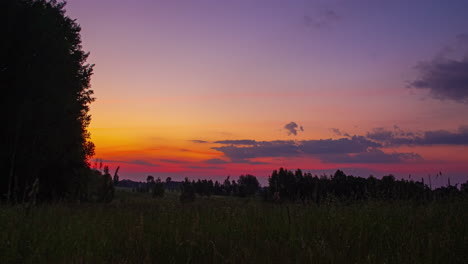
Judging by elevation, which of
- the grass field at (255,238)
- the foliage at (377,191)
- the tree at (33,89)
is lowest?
the grass field at (255,238)

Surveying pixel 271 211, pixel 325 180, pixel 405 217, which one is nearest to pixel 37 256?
pixel 271 211

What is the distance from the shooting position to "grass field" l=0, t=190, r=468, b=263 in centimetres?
436

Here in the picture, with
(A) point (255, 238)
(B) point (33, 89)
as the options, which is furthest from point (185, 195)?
(A) point (255, 238)

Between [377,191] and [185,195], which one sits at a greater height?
[377,191]

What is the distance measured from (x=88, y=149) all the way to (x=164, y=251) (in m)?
20.7

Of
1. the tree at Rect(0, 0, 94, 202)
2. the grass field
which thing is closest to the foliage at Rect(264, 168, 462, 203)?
the grass field

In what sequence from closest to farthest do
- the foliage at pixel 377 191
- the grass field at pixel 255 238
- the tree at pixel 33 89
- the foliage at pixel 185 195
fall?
1. the grass field at pixel 255 238
2. the foliage at pixel 377 191
3. the foliage at pixel 185 195
4. the tree at pixel 33 89

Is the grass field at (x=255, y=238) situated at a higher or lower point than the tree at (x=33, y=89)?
lower

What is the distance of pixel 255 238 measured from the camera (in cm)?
554

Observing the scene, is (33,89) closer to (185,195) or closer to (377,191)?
(185,195)

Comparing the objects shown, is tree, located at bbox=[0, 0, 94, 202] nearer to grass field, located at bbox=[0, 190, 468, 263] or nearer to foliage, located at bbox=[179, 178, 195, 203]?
foliage, located at bbox=[179, 178, 195, 203]

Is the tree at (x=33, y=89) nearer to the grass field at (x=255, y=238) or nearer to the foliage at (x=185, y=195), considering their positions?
the foliage at (x=185, y=195)

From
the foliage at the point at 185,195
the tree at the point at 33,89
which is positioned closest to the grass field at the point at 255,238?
the foliage at the point at 185,195

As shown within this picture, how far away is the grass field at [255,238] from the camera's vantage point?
436cm
